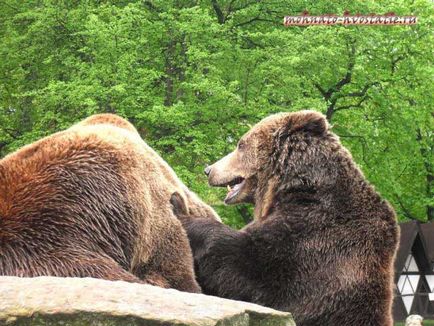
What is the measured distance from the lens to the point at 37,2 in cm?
2570

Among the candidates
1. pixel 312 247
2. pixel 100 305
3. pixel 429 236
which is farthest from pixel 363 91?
pixel 100 305

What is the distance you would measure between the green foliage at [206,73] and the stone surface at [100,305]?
17659 mm

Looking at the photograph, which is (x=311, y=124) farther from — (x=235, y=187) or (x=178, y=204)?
(x=178, y=204)

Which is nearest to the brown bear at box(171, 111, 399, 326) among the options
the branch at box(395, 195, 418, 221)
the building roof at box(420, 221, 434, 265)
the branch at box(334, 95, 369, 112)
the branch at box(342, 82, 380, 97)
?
the branch at box(334, 95, 369, 112)

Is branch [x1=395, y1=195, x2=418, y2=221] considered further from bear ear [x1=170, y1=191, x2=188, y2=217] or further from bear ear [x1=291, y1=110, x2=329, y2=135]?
bear ear [x1=170, y1=191, x2=188, y2=217]

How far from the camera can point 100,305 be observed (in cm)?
259

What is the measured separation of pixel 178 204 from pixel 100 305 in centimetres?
147

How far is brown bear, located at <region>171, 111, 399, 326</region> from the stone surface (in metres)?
1.65

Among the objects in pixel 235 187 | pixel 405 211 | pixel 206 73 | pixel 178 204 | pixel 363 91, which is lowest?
pixel 405 211

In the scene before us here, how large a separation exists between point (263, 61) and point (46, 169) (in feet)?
68.2

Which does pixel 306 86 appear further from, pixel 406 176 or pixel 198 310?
pixel 198 310

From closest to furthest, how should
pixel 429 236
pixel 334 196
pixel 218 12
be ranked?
pixel 334 196 → pixel 218 12 → pixel 429 236

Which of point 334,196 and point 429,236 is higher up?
point 334,196

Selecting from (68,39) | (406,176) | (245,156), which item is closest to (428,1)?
(406,176)
